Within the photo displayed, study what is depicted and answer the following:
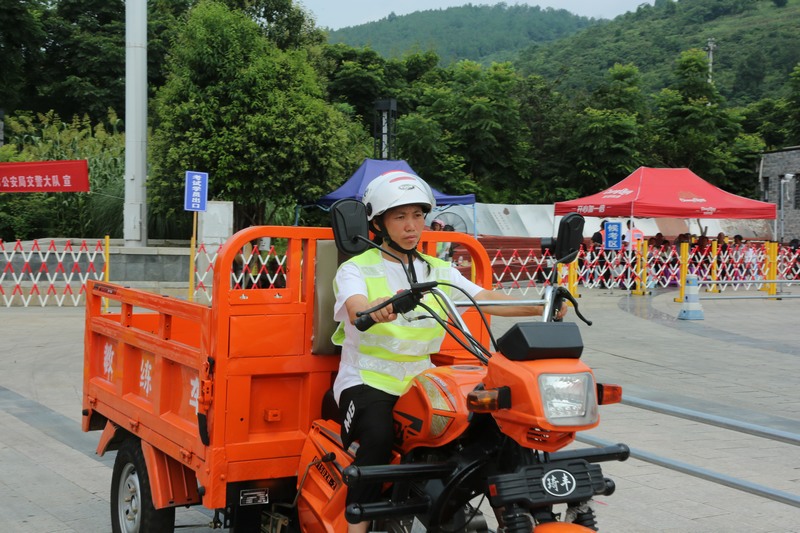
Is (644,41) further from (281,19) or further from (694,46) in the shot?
(281,19)

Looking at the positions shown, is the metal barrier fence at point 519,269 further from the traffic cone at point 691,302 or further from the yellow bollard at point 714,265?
the traffic cone at point 691,302

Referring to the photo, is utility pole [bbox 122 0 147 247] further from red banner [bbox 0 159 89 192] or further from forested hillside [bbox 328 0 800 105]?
forested hillside [bbox 328 0 800 105]

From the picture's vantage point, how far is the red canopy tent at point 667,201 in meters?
22.3

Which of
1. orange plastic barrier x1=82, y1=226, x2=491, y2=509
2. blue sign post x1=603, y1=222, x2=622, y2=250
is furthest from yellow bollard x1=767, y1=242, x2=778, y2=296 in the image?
orange plastic barrier x1=82, y1=226, x2=491, y2=509

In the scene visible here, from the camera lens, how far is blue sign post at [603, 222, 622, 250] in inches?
885

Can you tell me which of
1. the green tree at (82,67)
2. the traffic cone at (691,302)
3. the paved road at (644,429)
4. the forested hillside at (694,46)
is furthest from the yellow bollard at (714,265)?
the forested hillside at (694,46)

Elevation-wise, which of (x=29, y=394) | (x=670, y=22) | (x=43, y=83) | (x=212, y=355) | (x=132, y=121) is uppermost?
(x=670, y=22)

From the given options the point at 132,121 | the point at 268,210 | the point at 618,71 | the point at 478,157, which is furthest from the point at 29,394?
the point at 618,71

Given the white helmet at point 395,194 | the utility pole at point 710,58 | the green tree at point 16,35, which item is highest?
the utility pole at point 710,58

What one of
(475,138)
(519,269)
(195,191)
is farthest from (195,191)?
(475,138)

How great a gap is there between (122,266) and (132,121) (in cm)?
354

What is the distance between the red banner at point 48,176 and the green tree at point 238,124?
4555mm

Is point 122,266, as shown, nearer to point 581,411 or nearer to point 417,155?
point 581,411

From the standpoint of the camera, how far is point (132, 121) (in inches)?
792
